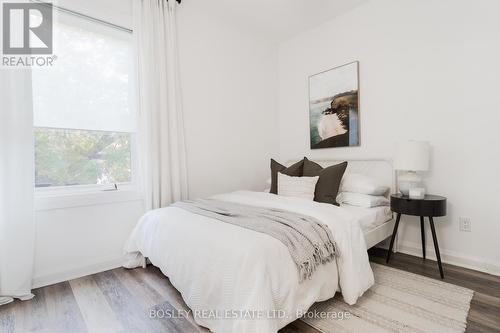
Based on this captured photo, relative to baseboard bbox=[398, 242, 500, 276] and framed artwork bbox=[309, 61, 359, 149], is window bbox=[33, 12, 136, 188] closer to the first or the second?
framed artwork bbox=[309, 61, 359, 149]

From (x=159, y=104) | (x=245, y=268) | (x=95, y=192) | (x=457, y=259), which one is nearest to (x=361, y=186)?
(x=457, y=259)

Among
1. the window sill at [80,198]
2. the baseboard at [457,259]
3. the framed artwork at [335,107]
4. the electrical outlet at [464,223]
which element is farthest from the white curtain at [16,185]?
the electrical outlet at [464,223]

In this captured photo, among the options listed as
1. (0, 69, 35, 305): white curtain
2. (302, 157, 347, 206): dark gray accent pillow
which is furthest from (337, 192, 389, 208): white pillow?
(0, 69, 35, 305): white curtain

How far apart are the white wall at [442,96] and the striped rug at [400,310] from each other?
0.74 metres

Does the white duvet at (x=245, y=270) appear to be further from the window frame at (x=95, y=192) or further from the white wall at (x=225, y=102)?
the white wall at (x=225, y=102)

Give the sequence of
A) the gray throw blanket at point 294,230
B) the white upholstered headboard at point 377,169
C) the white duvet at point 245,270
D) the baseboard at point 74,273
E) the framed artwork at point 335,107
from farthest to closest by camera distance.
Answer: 1. the framed artwork at point 335,107
2. the white upholstered headboard at point 377,169
3. the baseboard at point 74,273
4. the gray throw blanket at point 294,230
5. the white duvet at point 245,270

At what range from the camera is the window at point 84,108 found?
2217 mm

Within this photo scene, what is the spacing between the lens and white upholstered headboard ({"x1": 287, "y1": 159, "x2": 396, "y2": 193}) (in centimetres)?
274

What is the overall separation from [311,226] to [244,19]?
2960 millimetres

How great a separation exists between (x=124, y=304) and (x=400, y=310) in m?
1.97

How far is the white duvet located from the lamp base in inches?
35.0

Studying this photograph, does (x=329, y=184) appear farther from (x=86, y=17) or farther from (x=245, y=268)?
(x=86, y=17)

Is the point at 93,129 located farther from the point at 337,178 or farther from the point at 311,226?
the point at 337,178

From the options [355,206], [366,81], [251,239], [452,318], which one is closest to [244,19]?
[366,81]
